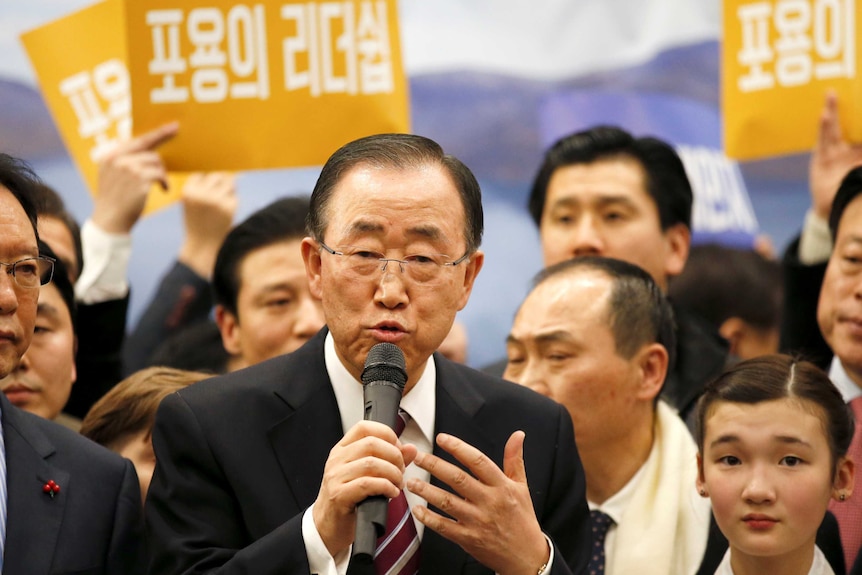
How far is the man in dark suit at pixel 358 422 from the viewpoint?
2734mm

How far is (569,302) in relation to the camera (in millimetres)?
4211

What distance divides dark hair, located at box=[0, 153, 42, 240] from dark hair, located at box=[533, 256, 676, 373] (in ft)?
5.65

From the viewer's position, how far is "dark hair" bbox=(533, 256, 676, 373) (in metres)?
4.23

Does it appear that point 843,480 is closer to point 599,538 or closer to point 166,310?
point 599,538

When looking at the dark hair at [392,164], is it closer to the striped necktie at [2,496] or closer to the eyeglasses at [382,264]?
the eyeglasses at [382,264]

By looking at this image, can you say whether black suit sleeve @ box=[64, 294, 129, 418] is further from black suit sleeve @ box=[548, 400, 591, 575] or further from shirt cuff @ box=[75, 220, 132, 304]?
black suit sleeve @ box=[548, 400, 591, 575]

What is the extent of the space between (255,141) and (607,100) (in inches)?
99.7

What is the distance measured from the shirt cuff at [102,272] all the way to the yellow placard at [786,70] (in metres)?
2.24

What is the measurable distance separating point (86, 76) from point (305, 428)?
2740 mm

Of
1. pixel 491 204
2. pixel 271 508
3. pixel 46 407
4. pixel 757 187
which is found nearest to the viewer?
pixel 271 508

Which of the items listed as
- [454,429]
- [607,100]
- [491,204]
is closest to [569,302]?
[454,429]

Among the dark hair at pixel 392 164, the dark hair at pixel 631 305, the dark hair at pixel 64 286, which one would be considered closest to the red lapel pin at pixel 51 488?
the dark hair at pixel 392 164

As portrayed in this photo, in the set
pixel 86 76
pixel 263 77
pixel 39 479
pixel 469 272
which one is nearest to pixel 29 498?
pixel 39 479

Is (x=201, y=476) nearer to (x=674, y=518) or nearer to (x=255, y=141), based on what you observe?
(x=674, y=518)
